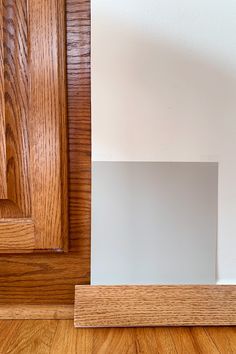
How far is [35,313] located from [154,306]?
0.24 m

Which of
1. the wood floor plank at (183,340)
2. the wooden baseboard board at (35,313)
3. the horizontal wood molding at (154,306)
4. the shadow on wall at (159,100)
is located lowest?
the wood floor plank at (183,340)

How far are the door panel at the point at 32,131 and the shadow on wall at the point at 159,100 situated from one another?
43 centimetres

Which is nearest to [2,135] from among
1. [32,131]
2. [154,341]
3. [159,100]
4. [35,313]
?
[32,131]

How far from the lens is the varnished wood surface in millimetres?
685

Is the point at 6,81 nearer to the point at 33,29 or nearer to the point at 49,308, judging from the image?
the point at 33,29

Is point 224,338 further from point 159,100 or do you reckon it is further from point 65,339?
point 159,100

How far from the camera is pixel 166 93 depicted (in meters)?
1.09

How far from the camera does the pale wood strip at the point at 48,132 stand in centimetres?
64

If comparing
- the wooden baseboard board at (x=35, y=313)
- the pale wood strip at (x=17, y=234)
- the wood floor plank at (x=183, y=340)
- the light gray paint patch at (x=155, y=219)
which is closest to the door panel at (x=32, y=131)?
the pale wood strip at (x=17, y=234)

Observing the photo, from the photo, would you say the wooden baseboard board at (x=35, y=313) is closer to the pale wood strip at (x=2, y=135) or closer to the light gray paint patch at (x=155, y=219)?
the pale wood strip at (x=2, y=135)

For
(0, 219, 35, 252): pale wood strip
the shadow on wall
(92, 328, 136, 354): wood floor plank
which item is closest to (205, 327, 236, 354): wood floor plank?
(92, 328, 136, 354): wood floor plank

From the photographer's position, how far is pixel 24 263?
706 mm

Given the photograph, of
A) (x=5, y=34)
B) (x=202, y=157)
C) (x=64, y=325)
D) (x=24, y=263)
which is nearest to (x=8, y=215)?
(x=24, y=263)

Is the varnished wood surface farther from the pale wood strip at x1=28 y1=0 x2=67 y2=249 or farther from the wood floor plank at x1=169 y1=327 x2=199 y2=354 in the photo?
the wood floor plank at x1=169 y1=327 x2=199 y2=354
